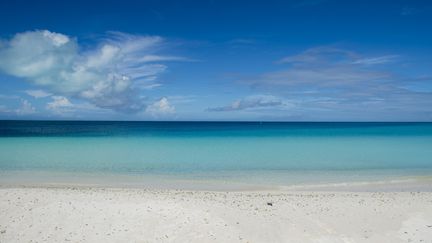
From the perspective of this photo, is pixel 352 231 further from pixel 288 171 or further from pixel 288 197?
pixel 288 171

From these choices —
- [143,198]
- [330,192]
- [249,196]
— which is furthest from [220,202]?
[330,192]

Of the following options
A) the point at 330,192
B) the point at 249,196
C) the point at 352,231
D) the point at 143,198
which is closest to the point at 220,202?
the point at 249,196

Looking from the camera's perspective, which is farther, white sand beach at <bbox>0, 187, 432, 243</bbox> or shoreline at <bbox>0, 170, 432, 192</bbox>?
shoreline at <bbox>0, 170, 432, 192</bbox>

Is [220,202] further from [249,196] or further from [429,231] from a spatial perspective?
[429,231]

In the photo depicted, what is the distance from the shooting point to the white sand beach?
362 inches

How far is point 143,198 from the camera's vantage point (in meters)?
12.3

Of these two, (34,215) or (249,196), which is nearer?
(34,215)

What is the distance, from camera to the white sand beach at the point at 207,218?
919 cm

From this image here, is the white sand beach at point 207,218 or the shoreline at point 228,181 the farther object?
the shoreline at point 228,181

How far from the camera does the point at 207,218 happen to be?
10250 millimetres

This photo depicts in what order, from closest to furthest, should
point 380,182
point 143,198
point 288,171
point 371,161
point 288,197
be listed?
point 143,198 < point 288,197 < point 380,182 < point 288,171 < point 371,161

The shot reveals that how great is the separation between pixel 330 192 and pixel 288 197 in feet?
8.38

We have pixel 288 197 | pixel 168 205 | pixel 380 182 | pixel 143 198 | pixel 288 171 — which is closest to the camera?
pixel 168 205

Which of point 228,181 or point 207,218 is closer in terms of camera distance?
point 207,218
